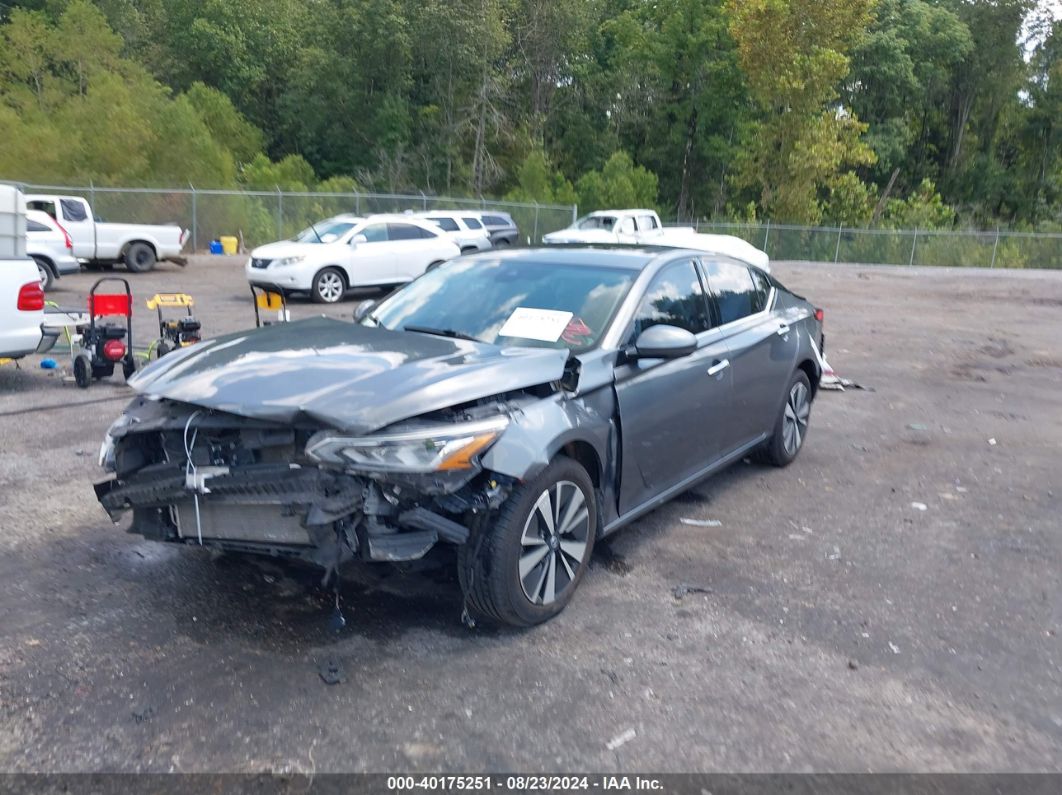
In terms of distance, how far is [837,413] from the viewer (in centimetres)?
895

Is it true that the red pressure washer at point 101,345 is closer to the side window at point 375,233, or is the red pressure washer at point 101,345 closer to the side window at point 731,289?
the side window at point 731,289

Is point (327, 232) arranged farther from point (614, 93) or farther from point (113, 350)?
point (614, 93)

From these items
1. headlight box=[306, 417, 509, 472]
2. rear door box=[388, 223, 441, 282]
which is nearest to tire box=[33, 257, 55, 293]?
rear door box=[388, 223, 441, 282]

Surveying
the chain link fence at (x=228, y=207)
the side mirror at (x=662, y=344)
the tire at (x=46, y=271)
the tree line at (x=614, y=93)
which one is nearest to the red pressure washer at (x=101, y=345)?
the side mirror at (x=662, y=344)

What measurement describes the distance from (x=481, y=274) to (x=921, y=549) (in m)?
3.01

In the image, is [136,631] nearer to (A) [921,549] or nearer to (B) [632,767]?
(B) [632,767]

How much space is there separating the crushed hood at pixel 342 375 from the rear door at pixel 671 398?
2.03ft

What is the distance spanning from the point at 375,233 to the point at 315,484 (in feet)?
50.1

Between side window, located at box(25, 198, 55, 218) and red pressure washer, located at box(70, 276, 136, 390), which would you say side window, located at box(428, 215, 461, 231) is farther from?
red pressure washer, located at box(70, 276, 136, 390)

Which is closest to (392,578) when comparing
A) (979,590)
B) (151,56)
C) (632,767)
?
(632,767)

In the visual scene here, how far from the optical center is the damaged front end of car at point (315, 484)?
370 cm

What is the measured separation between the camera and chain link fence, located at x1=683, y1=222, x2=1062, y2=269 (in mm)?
39750

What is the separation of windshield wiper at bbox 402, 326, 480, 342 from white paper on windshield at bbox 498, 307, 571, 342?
17 cm

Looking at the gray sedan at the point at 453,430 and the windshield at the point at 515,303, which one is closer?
the gray sedan at the point at 453,430
